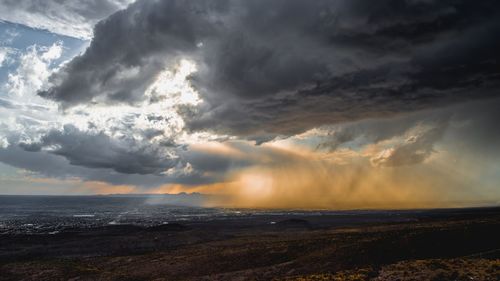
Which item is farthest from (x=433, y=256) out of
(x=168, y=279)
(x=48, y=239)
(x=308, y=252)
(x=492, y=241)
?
(x=48, y=239)

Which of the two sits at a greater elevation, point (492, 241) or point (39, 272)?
point (492, 241)

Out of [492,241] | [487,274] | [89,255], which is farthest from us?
[89,255]

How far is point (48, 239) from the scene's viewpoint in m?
71.8

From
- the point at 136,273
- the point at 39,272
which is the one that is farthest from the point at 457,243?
the point at 39,272

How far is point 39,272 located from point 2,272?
533cm

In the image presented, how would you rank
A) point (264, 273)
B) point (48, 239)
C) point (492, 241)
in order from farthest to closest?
1. point (48, 239)
2. point (492, 241)
3. point (264, 273)

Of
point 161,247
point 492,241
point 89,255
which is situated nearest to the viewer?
point 492,241

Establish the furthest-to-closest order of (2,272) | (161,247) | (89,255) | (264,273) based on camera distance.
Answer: (161,247) < (89,255) < (2,272) < (264,273)

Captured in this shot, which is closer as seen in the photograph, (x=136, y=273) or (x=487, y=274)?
(x=487, y=274)

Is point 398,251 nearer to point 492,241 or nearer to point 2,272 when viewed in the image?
point 492,241

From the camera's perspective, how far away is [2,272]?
43.8m

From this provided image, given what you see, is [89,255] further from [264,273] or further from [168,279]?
[264,273]

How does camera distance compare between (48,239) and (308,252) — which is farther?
(48,239)

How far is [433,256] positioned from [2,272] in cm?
5122
